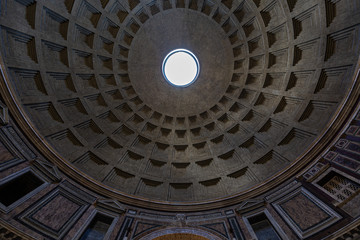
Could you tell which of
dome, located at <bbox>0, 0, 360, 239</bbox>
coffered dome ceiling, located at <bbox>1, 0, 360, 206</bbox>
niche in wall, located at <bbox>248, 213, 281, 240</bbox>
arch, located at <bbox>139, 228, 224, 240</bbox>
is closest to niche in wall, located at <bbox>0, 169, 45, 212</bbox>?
dome, located at <bbox>0, 0, 360, 239</bbox>

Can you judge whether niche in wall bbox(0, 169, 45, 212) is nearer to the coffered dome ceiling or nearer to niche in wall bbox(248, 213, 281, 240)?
the coffered dome ceiling

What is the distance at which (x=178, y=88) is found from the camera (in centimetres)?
2047

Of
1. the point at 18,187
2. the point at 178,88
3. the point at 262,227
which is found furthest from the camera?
the point at 178,88

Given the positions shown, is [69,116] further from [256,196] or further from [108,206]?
[256,196]

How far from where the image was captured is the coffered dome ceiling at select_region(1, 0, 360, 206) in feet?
43.2

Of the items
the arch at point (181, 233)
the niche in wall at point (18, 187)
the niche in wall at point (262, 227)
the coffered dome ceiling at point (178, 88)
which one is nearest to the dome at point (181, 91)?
the coffered dome ceiling at point (178, 88)

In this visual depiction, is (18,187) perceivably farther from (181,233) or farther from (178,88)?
(178,88)

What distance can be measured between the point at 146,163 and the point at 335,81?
16.0m

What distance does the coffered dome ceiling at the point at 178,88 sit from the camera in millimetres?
13161

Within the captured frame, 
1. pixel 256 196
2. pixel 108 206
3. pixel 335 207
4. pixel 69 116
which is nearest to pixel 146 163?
pixel 108 206

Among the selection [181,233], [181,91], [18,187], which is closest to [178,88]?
[181,91]

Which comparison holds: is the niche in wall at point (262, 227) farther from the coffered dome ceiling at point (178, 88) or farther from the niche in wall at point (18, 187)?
the niche in wall at point (18, 187)

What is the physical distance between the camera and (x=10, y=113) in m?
12.0

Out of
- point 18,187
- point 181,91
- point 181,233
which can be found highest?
point 181,91
